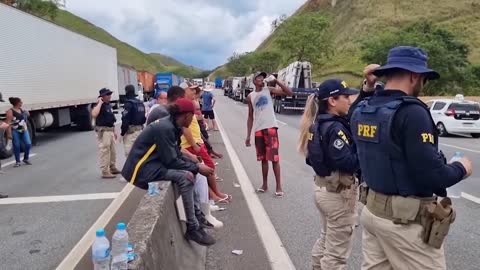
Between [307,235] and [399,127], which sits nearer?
[399,127]

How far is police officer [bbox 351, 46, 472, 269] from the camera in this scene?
98.7 inches

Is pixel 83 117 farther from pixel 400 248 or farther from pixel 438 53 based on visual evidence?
pixel 438 53

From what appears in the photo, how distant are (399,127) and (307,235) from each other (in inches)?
130

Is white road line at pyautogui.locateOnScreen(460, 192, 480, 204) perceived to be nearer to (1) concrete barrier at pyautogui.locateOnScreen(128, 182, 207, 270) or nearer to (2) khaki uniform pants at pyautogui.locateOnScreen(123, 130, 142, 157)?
(1) concrete barrier at pyautogui.locateOnScreen(128, 182, 207, 270)

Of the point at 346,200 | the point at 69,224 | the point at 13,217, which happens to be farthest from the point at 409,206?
the point at 13,217

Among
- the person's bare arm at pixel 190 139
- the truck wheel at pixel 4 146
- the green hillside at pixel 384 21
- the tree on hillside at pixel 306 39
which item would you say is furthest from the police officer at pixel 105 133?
the green hillside at pixel 384 21

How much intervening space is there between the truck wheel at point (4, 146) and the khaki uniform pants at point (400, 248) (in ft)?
34.8

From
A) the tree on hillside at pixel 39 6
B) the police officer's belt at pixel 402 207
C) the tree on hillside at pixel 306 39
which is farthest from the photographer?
the tree on hillside at pixel 306 39

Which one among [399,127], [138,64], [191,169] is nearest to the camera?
[399,127]

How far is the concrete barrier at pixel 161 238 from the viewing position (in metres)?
3.02

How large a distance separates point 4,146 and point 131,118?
4.96 metres

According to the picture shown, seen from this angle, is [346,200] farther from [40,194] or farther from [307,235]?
[40,194]

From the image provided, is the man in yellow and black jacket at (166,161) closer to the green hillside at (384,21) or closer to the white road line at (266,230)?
the white road line at (266,230)

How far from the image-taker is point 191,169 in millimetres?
5098
